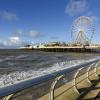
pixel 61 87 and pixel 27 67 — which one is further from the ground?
pixel 61 87

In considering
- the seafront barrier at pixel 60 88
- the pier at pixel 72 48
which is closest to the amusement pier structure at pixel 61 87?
the seafront barrier at pixel 60 88

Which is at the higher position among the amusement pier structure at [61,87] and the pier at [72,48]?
the amusement pier structure at [61,87]

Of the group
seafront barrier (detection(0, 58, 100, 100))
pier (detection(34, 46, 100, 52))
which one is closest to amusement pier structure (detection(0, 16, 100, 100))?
seafront barrier (detection(0, 58, 100, 100))

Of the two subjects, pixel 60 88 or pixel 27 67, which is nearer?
pixel 60 88

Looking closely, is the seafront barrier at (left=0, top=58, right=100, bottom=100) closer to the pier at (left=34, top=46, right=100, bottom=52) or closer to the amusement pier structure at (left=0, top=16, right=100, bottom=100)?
the amusement pier structure at (left=0, top=16, right=100, bottom=100)

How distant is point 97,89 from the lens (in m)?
7.15

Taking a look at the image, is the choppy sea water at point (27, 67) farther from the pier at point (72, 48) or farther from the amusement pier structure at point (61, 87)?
the pier at point (72, 48)

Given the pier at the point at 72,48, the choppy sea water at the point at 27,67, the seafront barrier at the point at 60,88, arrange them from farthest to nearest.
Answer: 1. the pier at the point at 72,48
2. the choppy sea water at the point at 27,67
3. the seafront barrier at the point at 60,88

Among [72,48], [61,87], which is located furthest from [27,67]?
[72,48]

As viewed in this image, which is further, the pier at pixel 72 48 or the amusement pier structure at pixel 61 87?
the pier at pixel 72 48

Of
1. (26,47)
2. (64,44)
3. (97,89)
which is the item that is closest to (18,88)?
(97,89)

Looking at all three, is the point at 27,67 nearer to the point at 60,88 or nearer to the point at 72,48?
the point at 60,88

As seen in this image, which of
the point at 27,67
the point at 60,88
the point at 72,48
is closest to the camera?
the point at 60,88

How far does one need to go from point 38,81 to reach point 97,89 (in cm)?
421
